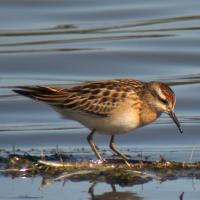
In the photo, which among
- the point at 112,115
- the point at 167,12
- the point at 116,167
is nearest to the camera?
the point at 116,167

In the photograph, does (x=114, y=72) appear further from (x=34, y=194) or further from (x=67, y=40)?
(x=34, y=194)

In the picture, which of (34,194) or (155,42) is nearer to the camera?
(34,194)

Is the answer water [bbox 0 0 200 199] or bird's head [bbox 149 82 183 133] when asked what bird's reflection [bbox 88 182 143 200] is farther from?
water [bbox 0 0 200 199]

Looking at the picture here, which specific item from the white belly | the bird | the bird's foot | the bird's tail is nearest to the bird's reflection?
the bird's foot

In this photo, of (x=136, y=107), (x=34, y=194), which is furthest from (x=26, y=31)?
(x=34, y=194)

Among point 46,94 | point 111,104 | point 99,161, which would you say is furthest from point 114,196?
point 46,94

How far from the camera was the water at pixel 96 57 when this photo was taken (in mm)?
14828

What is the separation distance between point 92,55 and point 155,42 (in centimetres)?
174

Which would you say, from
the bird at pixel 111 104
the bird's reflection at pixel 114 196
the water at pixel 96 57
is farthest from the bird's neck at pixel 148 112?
the bird's reflection at pixel 114 196

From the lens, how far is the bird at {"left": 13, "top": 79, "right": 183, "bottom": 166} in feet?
40.3

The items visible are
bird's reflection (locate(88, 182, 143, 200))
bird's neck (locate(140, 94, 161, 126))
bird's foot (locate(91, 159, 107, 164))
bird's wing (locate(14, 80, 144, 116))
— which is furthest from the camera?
bird's neck (locate(140, 94, 161, 126))

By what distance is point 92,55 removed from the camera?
65.9 feet

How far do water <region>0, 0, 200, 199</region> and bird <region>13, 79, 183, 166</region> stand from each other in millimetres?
979

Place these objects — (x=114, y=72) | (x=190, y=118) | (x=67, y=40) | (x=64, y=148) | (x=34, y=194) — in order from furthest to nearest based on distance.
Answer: (x=67, y=40) → (x=114, y=72) → (x=190, y=118) → (x=64, y=148) → (x=34, y=194)
